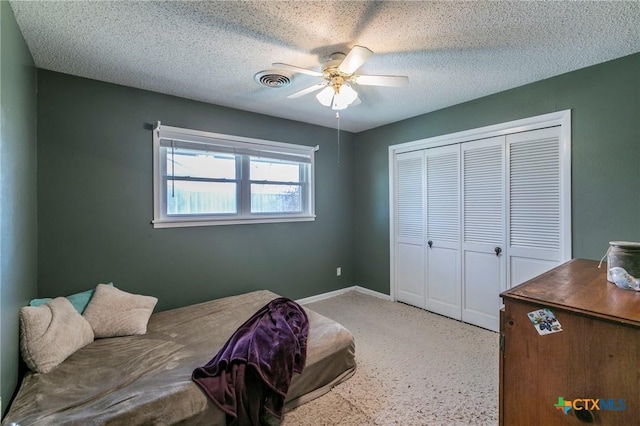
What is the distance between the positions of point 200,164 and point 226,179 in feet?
1.07

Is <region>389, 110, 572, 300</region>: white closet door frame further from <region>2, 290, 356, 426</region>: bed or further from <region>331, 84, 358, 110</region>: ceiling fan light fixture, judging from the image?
<region>2, 290, 356, 426</region>: bed

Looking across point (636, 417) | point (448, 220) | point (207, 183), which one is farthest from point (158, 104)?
point (636, 417)

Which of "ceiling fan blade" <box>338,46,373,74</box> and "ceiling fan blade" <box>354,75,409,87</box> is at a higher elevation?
"ceiling fan blade" <box>338,46,373,74</box>

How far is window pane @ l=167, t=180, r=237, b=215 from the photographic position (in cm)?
→ 307

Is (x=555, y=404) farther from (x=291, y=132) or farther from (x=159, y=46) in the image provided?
(x=291, y=132)

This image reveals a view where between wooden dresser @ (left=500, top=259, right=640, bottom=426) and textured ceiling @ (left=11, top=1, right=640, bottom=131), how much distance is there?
1629 millimetres

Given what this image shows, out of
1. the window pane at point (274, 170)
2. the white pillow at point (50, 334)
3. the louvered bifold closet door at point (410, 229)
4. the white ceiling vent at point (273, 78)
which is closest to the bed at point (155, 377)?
the white pillow at point (50, 334)

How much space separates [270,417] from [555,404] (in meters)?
1.51

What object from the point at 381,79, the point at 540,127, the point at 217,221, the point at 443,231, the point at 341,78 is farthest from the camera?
the point at 443,231

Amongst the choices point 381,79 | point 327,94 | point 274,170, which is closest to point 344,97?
point 327,94

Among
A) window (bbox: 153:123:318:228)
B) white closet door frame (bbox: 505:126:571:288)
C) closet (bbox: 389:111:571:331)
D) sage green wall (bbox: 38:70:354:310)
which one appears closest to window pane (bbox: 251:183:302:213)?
window (bbox: 153:123:318:228)

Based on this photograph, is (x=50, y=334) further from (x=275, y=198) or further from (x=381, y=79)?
(x=381, y=79)

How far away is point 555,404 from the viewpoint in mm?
1014

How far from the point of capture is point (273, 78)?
2430 mm
